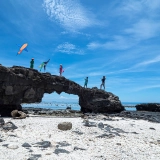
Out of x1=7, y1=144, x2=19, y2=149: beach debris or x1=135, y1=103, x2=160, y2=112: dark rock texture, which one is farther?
x1=135, y1=103, x2=160, y2=112: dark rock texture

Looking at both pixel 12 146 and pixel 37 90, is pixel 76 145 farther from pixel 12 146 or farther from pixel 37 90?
pixel 37 90

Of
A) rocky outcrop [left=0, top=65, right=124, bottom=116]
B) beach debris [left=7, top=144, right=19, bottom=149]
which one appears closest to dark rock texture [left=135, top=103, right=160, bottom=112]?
rocky outcrop [left=0, top=65, right=124, bottom=116]

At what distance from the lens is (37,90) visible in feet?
115

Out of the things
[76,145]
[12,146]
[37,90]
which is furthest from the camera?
[37,90]

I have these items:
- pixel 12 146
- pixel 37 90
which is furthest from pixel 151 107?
pixel 12 146

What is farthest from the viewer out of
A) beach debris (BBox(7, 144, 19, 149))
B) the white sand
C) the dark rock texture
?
the dark rock texture

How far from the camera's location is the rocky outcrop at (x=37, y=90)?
98.1ft

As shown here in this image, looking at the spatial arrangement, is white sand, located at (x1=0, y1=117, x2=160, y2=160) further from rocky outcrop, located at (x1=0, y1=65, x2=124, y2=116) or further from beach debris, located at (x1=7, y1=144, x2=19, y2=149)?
rocky outcrop, located at (x1=0, y1=65, x2=124, y2=116)

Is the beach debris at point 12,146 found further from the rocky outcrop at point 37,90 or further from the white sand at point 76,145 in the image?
the rocky outcrop at point 37,90

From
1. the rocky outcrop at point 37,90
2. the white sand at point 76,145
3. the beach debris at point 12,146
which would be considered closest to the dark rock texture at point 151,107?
the rocky outcrop at point 37,90

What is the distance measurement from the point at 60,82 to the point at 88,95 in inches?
336

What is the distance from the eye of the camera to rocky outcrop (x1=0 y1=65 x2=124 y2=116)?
29.9 metres

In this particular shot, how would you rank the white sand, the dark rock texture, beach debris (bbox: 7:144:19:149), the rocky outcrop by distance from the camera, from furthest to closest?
the dark rock texture → the rocky outcrop → beach debris (bbox: 7:144:19:149) → the white sand

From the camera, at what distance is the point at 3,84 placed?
29188mm
